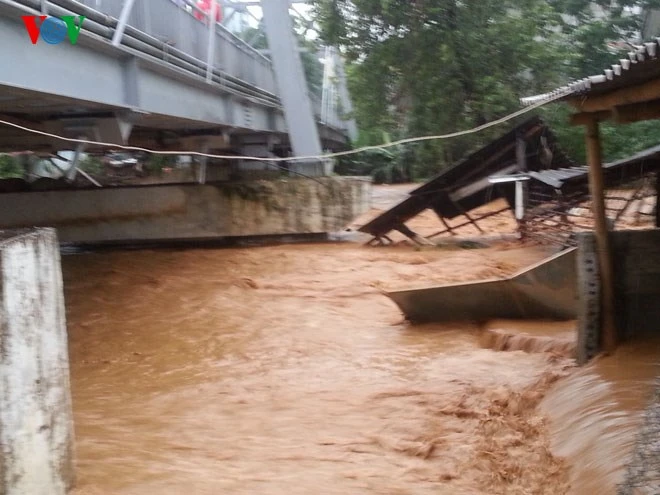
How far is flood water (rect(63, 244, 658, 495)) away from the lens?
508 cm

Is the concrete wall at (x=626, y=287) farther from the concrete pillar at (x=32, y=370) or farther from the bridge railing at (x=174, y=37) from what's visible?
the bridge railing at (x=174, y=37)

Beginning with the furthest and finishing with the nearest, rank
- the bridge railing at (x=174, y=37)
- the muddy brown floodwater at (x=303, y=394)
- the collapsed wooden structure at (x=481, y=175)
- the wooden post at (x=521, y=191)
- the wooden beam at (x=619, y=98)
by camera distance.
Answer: the collapsed wooden structure at (x=481, y=175), the wooden post at (x=521, y=191), the bridge railing at (x=174, y=37), the wooden beam at (x=619, y=98), the muddy brown floodwater at (x=303, y=394)

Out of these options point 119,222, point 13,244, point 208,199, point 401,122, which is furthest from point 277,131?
point 13,244

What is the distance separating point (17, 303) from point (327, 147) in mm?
30584

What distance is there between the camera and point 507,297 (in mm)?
9695

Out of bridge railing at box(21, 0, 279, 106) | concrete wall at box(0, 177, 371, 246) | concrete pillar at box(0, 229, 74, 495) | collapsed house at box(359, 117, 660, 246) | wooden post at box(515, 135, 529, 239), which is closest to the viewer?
concrete pillar at box(0, 229, 74, 495)

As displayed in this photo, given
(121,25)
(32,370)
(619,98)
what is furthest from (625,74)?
(121,25)

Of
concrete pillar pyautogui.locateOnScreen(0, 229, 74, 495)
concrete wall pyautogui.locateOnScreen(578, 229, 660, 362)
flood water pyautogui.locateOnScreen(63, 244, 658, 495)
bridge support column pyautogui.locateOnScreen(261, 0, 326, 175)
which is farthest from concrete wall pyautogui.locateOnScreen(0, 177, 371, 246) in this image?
concrete pillar pyautogui.locateOnScreen(0, 229, 74, 495)

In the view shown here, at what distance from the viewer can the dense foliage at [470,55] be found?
2198 centimetres

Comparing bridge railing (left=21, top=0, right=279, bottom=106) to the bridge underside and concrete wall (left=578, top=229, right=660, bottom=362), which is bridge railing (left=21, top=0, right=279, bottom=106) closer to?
the bridge underside

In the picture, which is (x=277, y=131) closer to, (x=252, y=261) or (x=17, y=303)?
(x=252, y=261)

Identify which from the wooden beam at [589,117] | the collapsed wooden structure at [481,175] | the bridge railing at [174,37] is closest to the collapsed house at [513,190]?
the collapsed wooden structure at [481,175]

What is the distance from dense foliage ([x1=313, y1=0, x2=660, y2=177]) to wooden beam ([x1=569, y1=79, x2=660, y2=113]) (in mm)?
14729

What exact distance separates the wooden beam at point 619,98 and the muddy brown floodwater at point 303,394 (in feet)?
7.51
